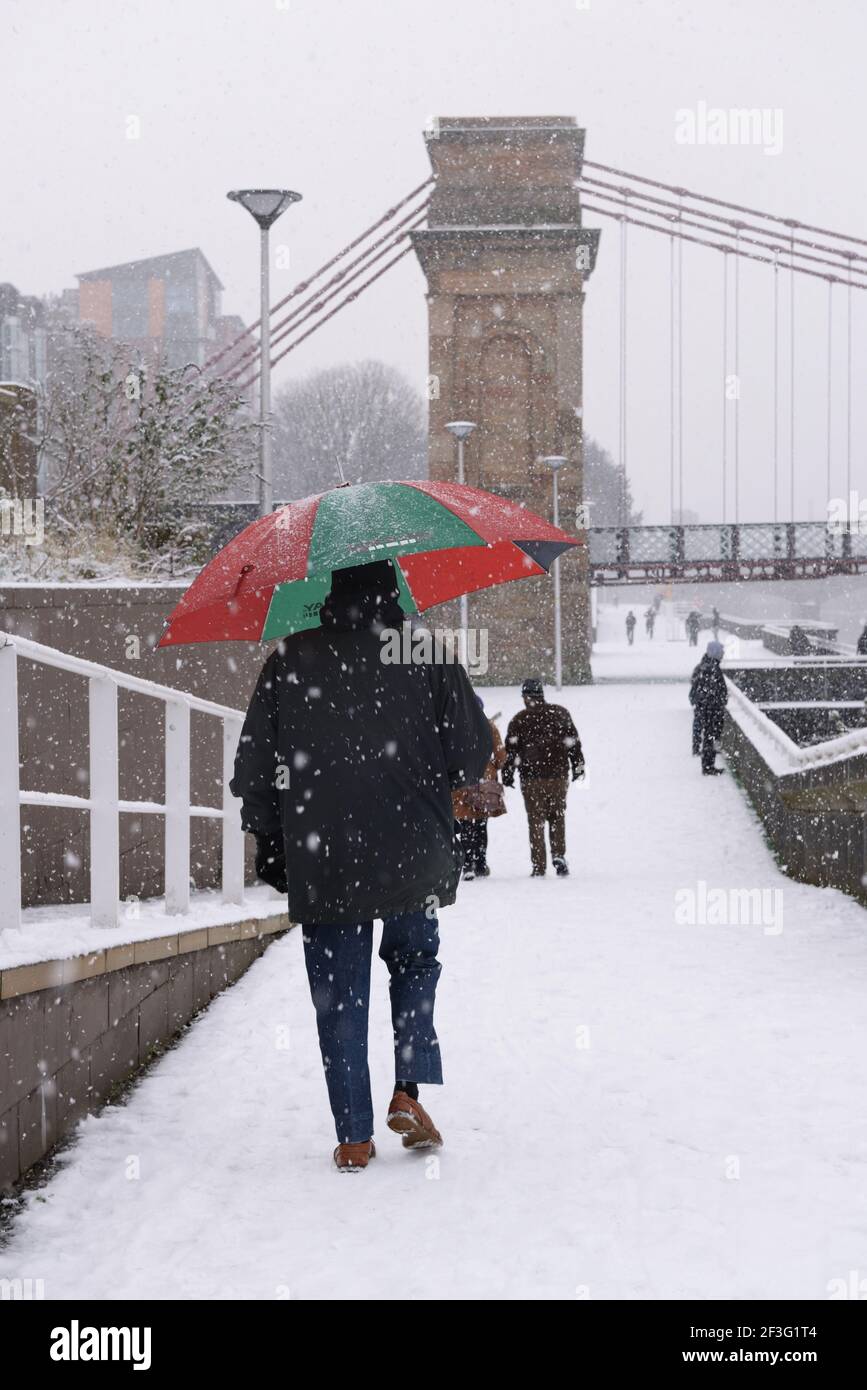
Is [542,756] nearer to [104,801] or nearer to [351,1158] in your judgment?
[104,801]

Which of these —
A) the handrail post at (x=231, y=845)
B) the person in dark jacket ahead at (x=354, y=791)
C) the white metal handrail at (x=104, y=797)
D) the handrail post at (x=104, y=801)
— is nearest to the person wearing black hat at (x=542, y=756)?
the handrail post at (x=231, y=845)

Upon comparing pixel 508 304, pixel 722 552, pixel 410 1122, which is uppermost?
pixel 508 304

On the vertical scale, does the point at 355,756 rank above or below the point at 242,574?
below

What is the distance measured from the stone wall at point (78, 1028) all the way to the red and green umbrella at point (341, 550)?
1.05 metres

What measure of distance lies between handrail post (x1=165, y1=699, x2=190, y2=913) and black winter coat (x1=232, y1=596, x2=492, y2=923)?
230 centimetres

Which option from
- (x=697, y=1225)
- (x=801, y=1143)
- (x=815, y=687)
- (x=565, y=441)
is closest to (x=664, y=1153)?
(x=801, y=1143)

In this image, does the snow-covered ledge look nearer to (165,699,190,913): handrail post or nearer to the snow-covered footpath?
(165,699,190,913): handrail post

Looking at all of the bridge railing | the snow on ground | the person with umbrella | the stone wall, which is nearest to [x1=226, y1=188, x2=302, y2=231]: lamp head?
the stone wall

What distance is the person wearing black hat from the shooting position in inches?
473

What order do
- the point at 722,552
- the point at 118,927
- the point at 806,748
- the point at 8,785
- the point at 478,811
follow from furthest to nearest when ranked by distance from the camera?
the point at 722,552, the point at 806,748, the point at 478,811, the point at 118,927, the point at 8,785

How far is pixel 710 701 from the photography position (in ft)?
64.7

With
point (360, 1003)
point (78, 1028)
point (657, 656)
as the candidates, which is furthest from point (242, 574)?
point (657, 656)

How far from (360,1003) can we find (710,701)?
15975 mm

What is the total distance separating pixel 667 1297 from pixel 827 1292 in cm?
33
